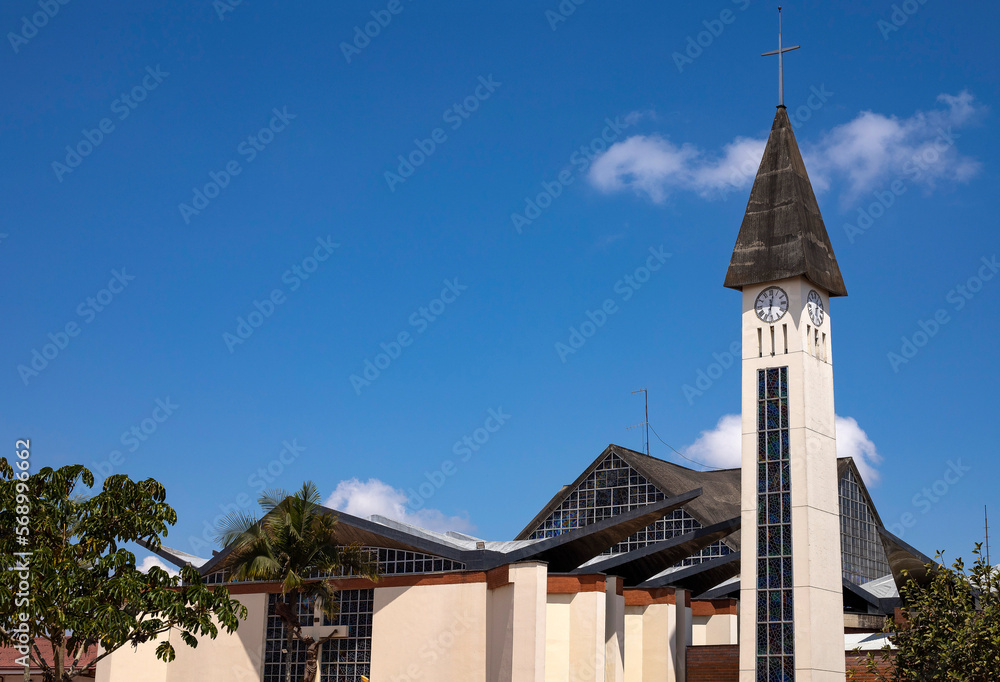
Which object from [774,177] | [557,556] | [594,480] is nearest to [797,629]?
[557,556]

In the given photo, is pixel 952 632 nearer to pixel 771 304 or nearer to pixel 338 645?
pixel 771 304

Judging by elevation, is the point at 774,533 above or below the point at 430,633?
above

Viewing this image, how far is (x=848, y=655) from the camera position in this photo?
33062mm

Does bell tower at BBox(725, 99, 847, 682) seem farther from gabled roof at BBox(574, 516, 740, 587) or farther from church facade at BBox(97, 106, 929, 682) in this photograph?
gabled roof at BBox(574, 516, 740, 587)

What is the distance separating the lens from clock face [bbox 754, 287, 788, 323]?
32062mm

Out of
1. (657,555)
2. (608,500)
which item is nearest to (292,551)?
(657,555)

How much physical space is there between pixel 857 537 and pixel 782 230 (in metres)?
23.8

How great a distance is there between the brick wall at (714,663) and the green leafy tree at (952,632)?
756cm

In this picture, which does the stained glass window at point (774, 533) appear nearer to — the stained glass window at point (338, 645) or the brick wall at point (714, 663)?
the brick wall at point (714, 663)

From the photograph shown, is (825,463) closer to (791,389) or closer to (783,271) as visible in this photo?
(791,389)

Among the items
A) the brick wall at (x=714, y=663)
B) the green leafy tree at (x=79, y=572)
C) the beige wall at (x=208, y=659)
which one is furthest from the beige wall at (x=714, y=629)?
the green leafy tree at (x=79, y=572)

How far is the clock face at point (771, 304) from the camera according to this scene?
105ft

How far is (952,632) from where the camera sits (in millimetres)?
24766

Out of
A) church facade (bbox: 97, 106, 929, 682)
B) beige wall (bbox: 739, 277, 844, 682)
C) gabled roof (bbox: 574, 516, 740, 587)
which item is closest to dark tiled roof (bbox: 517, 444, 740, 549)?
church facade (bbox: 97, 106, 929, 682)
